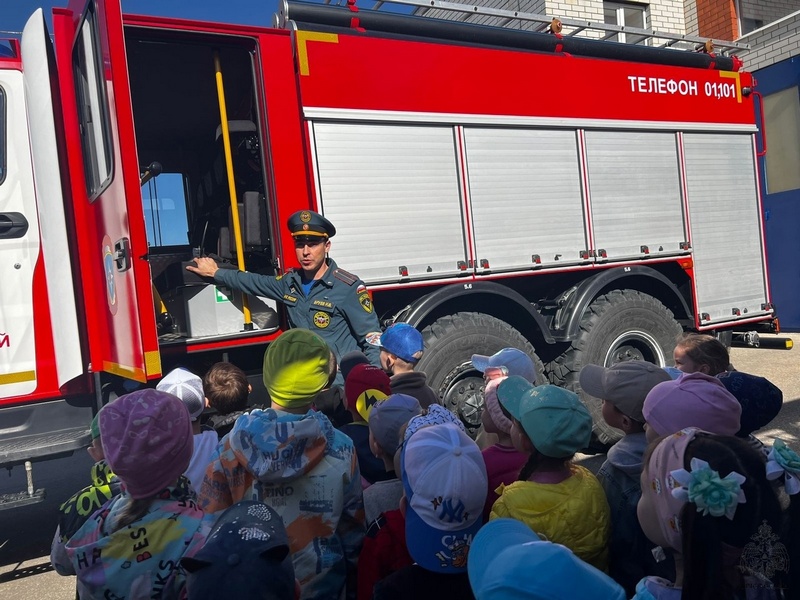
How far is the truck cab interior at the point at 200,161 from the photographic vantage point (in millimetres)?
3490

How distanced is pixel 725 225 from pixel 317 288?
3778 mm

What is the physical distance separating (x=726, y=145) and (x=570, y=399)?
450cm

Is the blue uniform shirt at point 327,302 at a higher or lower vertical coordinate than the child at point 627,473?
higher

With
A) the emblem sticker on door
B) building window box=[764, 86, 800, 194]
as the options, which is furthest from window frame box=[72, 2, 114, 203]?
building window box=[764, 86, 800, 194]

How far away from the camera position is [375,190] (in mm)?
3896

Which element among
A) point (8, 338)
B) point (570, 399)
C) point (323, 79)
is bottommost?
point (570, 399)

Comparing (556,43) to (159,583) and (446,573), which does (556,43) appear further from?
(159,583)

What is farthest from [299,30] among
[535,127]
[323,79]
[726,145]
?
[726,145]

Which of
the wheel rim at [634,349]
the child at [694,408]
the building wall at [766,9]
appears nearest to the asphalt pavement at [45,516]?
the wheel rim at [634,349]

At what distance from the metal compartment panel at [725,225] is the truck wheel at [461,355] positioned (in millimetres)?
2091

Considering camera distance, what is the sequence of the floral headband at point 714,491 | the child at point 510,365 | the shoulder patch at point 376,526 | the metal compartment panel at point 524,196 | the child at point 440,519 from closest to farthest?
the floral headband at point 714,491 → the child at point 440,519 → the shoulder patch at point 376,526 → the child at point 510,365 → the metal compartment panel at point 524,196

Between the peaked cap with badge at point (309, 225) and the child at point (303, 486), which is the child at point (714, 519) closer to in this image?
the child at point (303, 486)

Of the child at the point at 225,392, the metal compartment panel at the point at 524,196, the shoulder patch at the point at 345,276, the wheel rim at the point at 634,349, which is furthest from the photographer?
the wheel rim at the point at 634,349

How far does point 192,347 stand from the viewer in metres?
3.38
